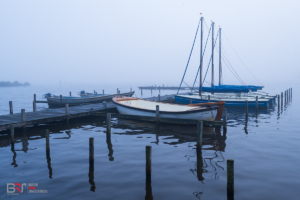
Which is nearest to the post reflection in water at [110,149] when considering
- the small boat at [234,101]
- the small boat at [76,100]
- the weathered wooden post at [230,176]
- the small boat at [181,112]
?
the small boat at [181,112]

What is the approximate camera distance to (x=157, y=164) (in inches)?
379

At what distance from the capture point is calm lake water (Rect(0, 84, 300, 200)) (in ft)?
24.3

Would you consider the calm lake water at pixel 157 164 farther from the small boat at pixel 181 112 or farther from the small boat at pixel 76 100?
the small boat at pixel 76 100

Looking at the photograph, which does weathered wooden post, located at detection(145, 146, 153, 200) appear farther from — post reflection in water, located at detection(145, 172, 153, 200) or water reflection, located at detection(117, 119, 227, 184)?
water reflection, located at detection(117, 119, 227, 184)

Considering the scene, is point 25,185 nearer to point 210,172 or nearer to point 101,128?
point 210,172

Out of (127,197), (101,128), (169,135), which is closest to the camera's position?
(127,197)

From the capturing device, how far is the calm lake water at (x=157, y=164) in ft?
24.3

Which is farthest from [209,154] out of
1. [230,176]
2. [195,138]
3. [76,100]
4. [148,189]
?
[76,100]

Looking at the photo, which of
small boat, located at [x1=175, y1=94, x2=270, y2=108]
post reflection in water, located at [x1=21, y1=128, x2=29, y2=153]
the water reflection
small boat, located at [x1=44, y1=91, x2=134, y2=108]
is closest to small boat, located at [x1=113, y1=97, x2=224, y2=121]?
the water reflection

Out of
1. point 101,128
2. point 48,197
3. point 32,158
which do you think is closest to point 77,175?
point 48,197

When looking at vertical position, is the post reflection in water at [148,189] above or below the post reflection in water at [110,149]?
below

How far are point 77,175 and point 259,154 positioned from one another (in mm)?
8034

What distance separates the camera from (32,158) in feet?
34.4

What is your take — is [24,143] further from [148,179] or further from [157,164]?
[148,179]
